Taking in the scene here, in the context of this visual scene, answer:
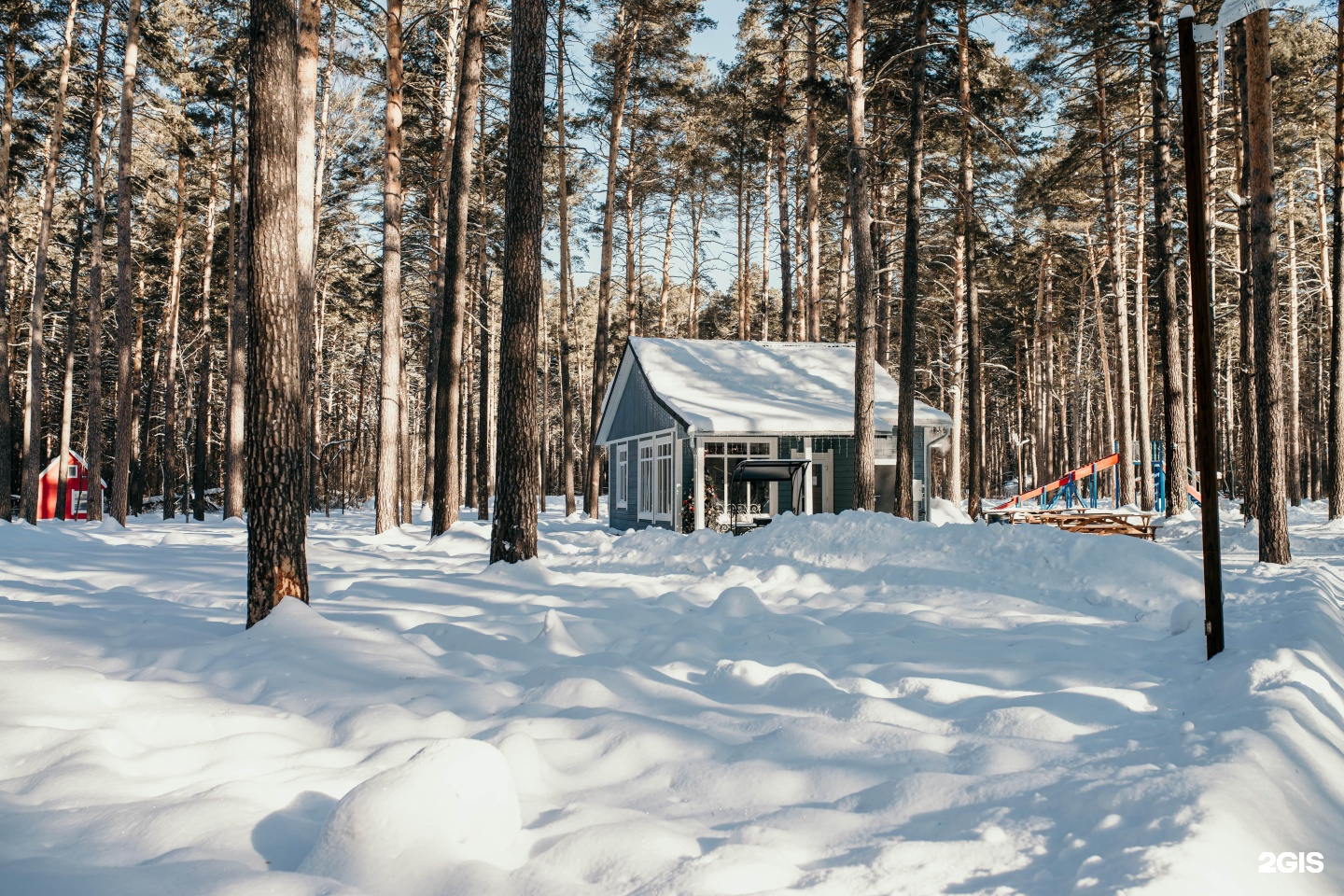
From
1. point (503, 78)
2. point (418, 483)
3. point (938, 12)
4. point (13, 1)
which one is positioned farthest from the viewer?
point (418, 483)

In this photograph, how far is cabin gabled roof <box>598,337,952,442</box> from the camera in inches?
700

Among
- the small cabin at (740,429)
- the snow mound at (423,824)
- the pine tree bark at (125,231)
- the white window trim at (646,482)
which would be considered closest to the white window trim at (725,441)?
the small cabin at (740,429)

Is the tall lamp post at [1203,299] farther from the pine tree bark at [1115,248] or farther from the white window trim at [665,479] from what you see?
the pine tree bark at [1115,248]

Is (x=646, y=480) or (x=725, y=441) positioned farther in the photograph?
(x=646, y=480)

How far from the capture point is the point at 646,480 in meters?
20.7

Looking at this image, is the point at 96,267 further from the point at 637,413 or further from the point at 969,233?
the point at 969,233

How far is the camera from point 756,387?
20328mm

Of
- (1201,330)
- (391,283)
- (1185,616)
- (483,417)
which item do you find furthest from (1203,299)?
(483,417)

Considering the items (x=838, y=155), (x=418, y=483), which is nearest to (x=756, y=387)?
(x=838, y=155)

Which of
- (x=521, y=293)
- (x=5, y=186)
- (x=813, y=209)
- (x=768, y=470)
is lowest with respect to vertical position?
(x=768, y=470)

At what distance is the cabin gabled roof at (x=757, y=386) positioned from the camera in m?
17.8

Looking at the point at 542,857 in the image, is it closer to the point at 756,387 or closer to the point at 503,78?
the point at 756,387

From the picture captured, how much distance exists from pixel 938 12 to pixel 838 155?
145 inches

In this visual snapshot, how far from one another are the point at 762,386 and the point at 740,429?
3.38m
